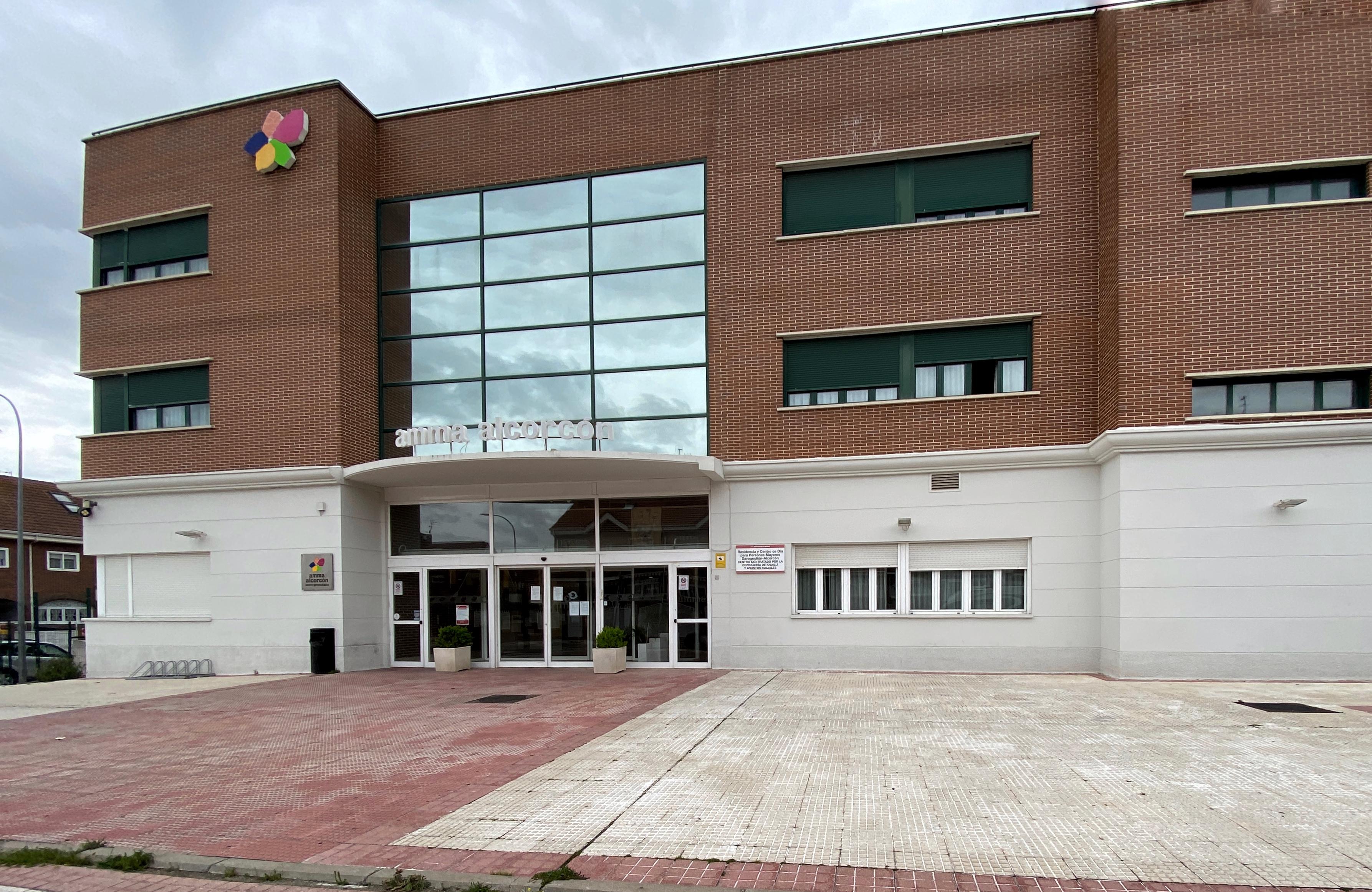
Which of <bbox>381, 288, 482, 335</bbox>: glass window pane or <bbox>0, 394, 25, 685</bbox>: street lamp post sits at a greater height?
<bbox>381, 288, 482, 335</bbox>: glass window pane

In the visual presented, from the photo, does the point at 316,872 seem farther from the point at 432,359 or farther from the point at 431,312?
the point at 431,312

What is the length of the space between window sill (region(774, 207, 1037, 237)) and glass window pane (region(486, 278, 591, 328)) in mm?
4201

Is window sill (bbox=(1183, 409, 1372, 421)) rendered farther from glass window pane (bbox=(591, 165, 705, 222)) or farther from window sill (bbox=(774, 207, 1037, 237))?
glass window pane (bbox=(591, 165, 705, 222))

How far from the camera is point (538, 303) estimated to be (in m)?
17.6

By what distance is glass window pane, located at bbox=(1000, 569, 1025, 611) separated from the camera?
590 inches

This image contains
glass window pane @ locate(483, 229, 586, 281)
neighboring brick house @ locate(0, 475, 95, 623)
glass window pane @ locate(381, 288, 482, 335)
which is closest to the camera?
glass window pane @ locate(483, 229, 586, 281)

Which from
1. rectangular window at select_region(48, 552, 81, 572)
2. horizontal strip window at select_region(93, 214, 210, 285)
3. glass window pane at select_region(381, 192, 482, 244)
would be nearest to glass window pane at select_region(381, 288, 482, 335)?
glass window pane at select_region(381, 192, 482, 244)

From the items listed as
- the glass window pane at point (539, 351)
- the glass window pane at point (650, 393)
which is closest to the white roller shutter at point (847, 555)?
the glass window pane at point (650, 393)

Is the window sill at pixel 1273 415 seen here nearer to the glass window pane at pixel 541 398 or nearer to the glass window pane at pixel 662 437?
the glass window pane at pixel 662 437

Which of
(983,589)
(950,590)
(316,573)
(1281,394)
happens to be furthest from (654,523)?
(1281,394)

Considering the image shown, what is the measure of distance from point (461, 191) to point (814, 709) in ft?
42.4

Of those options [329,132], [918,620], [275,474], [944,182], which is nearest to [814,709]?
[918,620]

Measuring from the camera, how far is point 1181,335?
13.6 m

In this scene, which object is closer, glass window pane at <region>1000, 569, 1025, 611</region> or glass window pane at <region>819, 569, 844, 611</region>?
glass window pane at <region>1000, 569, 1025, 611</region>
